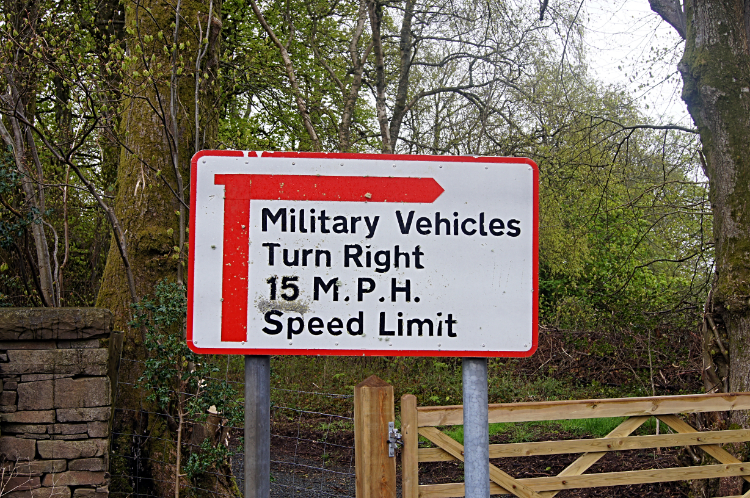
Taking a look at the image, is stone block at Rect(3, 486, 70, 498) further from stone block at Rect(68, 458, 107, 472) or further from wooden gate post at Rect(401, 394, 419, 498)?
wooden gate post at Rect(401, 394, 419, 498)

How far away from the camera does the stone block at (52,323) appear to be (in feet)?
10.8

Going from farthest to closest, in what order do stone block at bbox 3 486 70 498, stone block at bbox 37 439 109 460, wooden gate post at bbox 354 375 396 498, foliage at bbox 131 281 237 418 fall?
foliage at bbox 131 281 237 418 → stone block at bbox 37 439 109 460 → stone block at bbox 3 486 70 498 → wooden gate post at bbox 354 375 396 498

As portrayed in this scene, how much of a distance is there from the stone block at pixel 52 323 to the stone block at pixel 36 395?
0.87ft

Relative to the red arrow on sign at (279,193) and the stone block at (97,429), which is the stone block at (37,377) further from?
the red arrow on sign at (279,193)

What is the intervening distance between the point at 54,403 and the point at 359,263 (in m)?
2.75

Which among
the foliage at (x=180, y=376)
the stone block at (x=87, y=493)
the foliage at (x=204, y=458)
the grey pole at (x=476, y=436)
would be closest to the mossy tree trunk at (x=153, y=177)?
the foliage at (x=204, y=458)

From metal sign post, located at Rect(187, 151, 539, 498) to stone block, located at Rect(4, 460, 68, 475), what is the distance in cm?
254

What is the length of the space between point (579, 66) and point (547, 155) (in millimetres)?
2221

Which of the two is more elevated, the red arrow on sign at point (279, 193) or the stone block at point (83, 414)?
the red arrow on sign at point (279, 193)

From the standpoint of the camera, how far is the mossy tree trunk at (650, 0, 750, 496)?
5.14 meters

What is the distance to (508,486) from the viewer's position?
3.82 metres

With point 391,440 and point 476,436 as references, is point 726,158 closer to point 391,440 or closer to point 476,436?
point 391,440

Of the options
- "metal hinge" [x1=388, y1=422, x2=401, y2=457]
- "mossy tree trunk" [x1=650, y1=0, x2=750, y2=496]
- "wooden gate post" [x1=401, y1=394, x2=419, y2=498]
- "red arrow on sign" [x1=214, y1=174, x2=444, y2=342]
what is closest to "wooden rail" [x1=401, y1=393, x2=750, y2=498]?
"wooden gate post" [x1=401, y1=394, x2=419, y2=498]

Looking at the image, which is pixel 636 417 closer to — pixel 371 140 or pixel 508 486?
pixel 508 486
